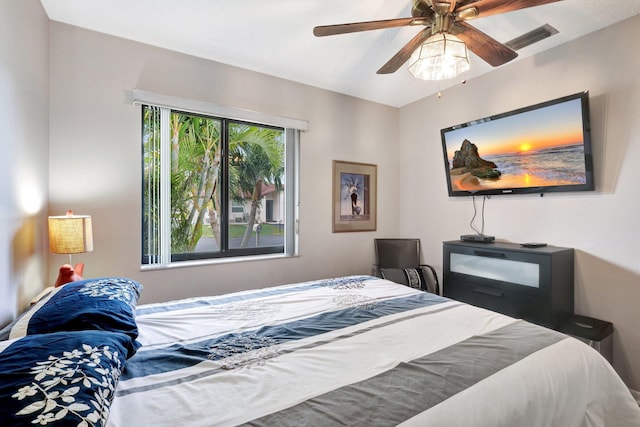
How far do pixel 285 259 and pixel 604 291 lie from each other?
8.68 feet

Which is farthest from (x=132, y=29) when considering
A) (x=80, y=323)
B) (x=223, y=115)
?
(x=80, y=323)

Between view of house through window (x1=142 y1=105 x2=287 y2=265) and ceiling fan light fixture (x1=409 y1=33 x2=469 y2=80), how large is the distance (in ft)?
5.72

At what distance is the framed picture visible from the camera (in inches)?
136

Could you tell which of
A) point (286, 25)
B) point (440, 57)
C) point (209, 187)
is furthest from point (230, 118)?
point (440, 57)

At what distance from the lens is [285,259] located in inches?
123

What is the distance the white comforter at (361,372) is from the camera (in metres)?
0.88

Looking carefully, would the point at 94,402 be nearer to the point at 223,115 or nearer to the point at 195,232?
the point at 195,232

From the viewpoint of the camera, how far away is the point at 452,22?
1560mm

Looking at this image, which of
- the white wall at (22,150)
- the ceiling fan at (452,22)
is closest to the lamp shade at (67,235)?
the white wall at (22,150)

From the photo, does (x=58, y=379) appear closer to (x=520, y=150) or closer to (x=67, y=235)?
(x=67, y=235)

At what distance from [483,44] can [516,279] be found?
5.78ft

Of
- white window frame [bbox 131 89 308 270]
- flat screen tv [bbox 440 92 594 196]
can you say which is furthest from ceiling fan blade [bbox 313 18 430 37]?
flat screen tv [bbox 440 92 594 196]

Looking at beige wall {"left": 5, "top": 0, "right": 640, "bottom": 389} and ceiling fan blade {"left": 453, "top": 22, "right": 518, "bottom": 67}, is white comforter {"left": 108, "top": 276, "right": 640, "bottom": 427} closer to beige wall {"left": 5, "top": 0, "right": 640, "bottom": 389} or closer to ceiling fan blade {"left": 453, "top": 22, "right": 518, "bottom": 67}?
beige wall {"left": 5, "top": 0, "right": 640, "bottom": 389}

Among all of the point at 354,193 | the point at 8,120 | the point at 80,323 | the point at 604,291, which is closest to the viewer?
the point at 80,323
